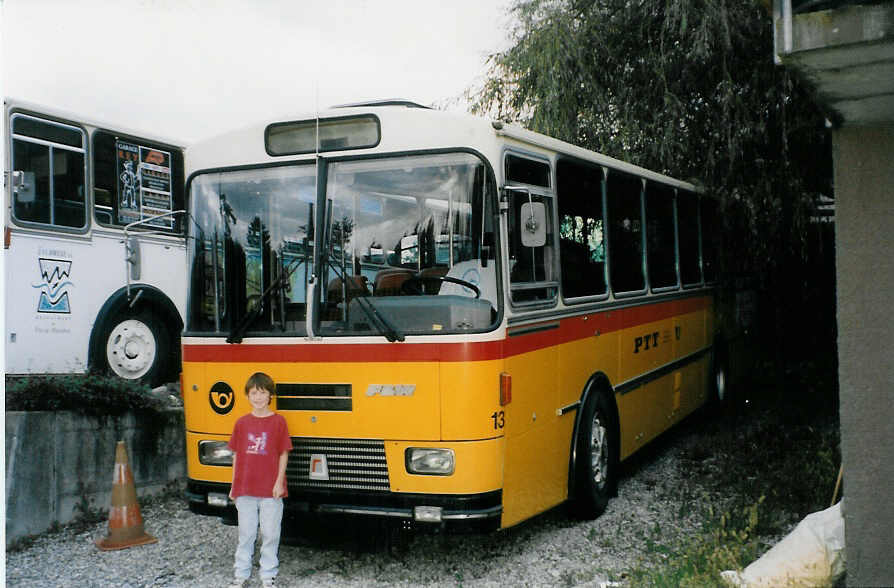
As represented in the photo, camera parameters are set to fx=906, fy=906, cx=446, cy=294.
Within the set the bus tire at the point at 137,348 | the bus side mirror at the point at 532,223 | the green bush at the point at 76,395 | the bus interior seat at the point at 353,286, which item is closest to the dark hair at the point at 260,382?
the bus interior seat at the point at 353,286

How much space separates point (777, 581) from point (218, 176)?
4129mm

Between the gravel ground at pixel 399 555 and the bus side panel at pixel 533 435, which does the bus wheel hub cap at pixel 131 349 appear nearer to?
the gravel ground at pixel 399 555

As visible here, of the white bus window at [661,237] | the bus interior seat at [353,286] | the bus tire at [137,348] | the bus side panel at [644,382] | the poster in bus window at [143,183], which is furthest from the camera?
the poster in bus window at [143,183]

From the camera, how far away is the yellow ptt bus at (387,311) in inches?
211

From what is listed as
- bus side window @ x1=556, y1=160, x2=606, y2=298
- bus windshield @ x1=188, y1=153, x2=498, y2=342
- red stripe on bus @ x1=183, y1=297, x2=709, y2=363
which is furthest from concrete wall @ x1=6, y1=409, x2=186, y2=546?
bus side window @ x1=556, y1=160, x2=606, y2=298

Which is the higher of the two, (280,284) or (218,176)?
(218,176)

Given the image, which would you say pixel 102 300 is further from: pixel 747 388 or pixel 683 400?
pixel 747 388

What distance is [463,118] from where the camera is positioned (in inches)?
216

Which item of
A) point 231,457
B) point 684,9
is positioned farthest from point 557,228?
point 684,9

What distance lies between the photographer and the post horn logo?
5832mm

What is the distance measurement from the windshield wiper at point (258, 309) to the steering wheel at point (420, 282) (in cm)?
74

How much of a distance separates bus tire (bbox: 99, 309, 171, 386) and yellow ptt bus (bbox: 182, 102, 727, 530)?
4534mm

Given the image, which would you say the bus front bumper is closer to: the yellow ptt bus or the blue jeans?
the yellow ptt bus

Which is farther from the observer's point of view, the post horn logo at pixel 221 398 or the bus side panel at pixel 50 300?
the bus side panel at pixel 50 300
